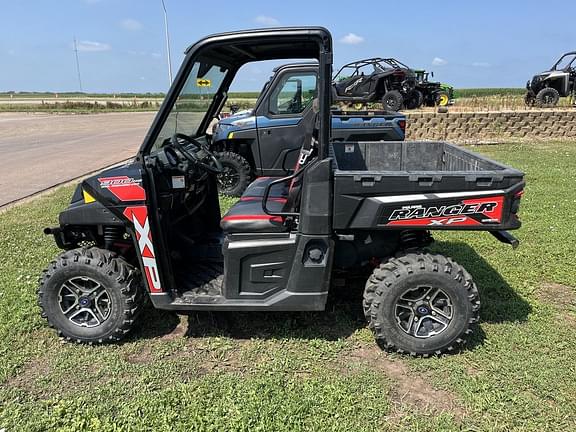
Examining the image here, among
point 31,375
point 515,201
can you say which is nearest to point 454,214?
point 515,201

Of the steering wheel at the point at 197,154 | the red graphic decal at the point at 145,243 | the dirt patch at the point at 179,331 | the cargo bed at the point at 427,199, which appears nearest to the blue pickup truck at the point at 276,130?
the steering wheel at the point at 197,154

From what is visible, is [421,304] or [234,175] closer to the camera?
[421,304]

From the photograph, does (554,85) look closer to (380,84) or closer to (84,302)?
(380,84)

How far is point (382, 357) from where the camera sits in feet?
9.91

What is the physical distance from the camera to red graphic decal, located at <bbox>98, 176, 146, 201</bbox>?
2797 millimetres

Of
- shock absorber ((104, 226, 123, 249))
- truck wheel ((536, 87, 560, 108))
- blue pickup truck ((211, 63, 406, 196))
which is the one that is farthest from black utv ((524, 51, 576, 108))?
shock absorber ((104, 226, 123, 249))

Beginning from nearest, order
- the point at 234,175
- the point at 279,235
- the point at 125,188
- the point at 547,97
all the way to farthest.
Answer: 1. the point at 125,188
2. the point at 279,235
3. the point at 234,175
4. the point at 547,97

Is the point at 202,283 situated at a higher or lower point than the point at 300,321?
higher

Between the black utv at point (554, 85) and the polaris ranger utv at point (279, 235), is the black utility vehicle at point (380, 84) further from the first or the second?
the polaris ranger utv at point (279, 235)

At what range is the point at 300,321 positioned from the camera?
135 inches

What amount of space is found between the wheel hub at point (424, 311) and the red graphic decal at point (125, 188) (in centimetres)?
171

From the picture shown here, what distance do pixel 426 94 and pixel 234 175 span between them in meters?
12.6

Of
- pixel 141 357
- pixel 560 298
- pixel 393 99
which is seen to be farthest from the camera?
pixel 393 99

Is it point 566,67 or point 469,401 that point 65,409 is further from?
point 566,67
